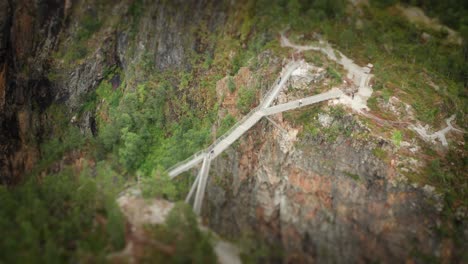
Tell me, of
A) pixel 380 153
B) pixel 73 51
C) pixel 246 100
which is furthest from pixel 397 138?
pixel 73 51

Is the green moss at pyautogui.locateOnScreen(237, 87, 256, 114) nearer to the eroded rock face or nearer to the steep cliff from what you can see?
the steep cliff

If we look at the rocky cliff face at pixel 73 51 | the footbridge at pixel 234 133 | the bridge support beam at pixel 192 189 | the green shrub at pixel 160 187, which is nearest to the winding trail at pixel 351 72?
the footbridge at pixel 234 133

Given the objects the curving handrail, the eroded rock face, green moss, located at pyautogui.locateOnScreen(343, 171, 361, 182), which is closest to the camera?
the eroded rock face

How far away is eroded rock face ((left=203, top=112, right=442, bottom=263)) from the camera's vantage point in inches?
1849

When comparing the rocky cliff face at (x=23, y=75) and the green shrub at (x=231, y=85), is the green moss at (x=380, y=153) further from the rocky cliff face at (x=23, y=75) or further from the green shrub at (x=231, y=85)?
the rocky cliff face at (x=23, y=75)

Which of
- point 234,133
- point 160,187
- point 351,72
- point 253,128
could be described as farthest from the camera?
point 351,72

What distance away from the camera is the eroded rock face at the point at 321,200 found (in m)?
47.0

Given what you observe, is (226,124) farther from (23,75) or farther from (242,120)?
(23,75)

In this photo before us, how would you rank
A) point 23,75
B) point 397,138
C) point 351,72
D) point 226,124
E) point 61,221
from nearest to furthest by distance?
point 61,221, point 397,138, point 226,124, point 351,72, point 23,75

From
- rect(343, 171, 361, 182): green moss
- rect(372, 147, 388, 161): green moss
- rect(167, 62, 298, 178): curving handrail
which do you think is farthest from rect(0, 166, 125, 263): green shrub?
rect(372, 147, 388, 161): green moss

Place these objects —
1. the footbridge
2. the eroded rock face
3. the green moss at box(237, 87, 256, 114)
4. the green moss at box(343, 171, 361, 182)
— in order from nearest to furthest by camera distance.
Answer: the eroded rock face, the green moss at box(343, 171, 361, 182), the footbridge, the green moss at box(237, 87, 256, 114)

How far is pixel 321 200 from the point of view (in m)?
50.2

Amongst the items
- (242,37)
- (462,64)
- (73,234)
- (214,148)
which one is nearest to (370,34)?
(462,64)

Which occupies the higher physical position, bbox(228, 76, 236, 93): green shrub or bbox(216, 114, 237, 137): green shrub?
bbox(228, 76, 236, 93): green shrub
